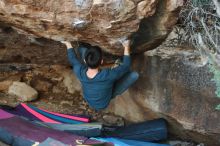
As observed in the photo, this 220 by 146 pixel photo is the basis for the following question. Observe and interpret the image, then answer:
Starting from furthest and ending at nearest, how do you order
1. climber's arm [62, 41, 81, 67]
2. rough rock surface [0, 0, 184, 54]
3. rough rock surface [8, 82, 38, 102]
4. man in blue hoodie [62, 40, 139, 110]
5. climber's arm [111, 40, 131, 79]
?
rough rock surface [8, 82, 38, 102]
climber's arm [62, 41, 81, 67]
man in blue hoodie [62, 40, 139, 110]
climber's arm [111, 40, 131, 79]
rough rock surface [0, 0, 184, 54]

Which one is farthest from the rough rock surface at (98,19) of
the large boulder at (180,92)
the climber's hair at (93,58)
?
the large boulder at (180,92)

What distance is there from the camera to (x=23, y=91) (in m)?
6.69

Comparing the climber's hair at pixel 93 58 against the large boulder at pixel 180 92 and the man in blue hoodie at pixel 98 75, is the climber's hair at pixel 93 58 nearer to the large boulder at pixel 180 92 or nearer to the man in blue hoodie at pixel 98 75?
the man in blue hoodie at pixel 98 75

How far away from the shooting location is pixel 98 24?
4.67 m

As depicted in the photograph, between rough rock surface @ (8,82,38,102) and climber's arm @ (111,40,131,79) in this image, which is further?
rough rock surface @ (8,82,38,102)

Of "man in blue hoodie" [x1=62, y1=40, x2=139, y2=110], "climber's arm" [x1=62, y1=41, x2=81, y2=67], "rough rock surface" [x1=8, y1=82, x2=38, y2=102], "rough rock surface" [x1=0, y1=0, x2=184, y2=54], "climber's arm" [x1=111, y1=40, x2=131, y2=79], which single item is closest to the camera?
"rough rock surface" [x1=0, y1=0, x2=184, y2=54]

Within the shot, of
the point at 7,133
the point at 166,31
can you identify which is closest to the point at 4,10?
the point at 7,133

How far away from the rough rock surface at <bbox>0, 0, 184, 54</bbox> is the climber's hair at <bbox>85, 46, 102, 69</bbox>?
0.32 ft

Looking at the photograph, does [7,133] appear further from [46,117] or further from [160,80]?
[160,80]

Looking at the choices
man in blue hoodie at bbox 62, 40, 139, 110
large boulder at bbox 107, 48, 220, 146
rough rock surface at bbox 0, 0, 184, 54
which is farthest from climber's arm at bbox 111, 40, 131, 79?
large boulder at bbox 107, 48, 220, 146

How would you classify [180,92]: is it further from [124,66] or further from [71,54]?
[71,54]

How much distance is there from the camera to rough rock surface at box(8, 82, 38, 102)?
6647 millimetres

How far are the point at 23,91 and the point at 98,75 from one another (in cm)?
198

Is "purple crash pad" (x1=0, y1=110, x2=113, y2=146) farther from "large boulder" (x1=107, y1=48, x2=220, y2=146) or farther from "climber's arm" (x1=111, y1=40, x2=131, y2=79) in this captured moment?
"large boulder" (x1=107, y1=48, x2=220, y2=146)
